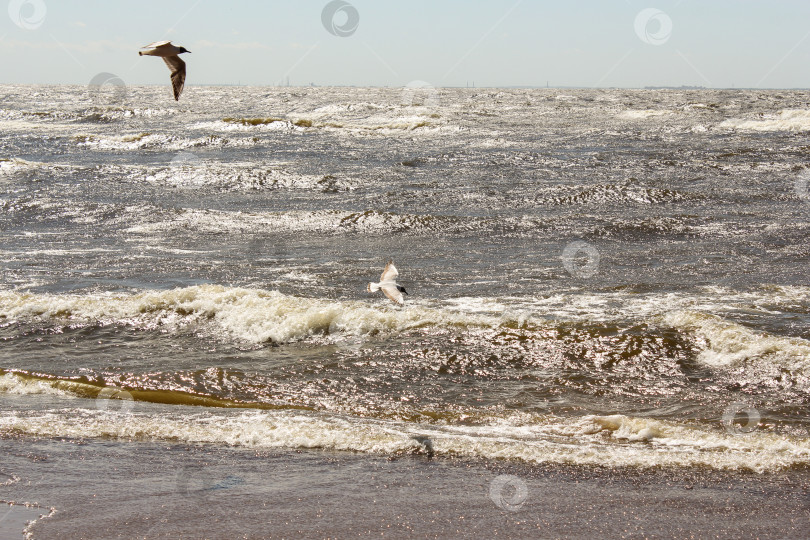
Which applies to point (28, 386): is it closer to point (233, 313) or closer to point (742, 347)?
point (233, 313)

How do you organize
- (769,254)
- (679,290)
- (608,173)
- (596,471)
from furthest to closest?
(608,173), (769,254), (679,290), (596,471)

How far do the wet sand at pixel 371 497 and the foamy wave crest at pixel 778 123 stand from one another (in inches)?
1444

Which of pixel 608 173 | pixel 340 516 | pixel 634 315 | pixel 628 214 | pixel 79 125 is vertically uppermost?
pixel 79 125

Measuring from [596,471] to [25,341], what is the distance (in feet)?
23.6

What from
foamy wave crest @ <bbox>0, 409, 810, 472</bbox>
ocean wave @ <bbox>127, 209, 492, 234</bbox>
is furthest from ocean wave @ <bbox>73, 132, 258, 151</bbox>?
foamy wave crest @ <bbox>0, 409, 810, 472</bbox>

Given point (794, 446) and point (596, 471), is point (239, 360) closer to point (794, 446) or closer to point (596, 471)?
point (596, 471)

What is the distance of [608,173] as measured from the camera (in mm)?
22453

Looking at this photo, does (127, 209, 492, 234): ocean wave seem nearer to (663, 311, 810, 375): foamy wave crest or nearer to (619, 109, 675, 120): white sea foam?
(663, 311, 810, 375): foamy wave crest

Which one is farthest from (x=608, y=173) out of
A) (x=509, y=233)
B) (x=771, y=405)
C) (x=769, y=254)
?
(x=771, y=405)

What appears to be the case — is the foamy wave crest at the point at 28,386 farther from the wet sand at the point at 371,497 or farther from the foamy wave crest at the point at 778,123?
the foamy wave crest at the point at 778,123

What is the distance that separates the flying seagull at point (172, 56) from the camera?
7.23 metres

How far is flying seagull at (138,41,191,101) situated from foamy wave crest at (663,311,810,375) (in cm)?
627

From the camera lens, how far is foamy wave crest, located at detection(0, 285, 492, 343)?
9.22 meters

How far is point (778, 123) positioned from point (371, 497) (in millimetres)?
40872
